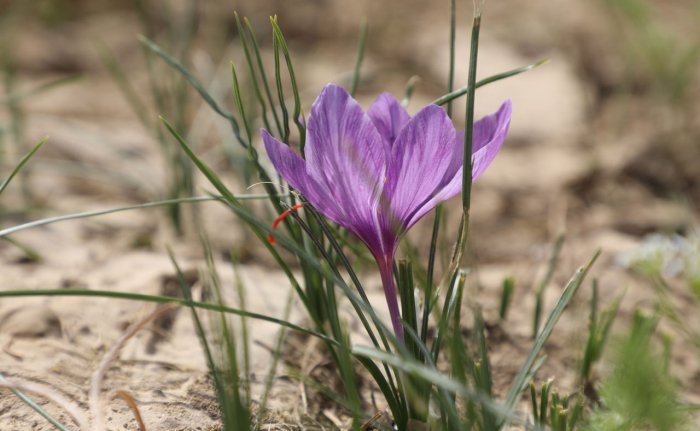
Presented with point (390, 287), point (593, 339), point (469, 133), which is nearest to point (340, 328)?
point (390, 287)

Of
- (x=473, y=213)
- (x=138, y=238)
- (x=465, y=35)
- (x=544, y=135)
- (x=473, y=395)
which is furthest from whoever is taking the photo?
(x=465, y=35)

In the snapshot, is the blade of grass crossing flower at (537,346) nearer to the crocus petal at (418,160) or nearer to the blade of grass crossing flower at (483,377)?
the blade of grass crossing flower at (483,377)

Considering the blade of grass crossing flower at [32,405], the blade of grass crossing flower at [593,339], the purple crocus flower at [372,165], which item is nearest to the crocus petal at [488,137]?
the purple crocus flower at [372,165]

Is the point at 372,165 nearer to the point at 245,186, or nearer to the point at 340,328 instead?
the point at 340,328

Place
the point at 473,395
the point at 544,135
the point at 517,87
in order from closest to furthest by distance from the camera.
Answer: the point at 473,395 < the point at 544,135 < the point at 517,87

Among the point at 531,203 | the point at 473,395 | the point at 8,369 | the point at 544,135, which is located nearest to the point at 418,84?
the point at 544,135

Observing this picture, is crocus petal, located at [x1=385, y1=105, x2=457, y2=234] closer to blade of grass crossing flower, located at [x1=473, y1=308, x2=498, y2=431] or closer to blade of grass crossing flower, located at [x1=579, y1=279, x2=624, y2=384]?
blade of grass crossing flower, located at [x1=473, y1=308, x2=498, y2=431]

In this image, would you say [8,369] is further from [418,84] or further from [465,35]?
[465,35]

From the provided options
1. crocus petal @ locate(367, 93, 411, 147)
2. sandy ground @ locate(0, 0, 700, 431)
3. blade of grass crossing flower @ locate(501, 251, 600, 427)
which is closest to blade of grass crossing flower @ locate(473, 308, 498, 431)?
blade of grass crossing flower @ locate(501, 251, 600, 427)
